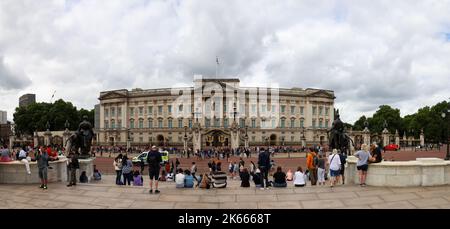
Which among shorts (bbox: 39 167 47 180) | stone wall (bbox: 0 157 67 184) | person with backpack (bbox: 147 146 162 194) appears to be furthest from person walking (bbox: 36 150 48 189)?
person with backpack (bbox: 147 146 162 194)

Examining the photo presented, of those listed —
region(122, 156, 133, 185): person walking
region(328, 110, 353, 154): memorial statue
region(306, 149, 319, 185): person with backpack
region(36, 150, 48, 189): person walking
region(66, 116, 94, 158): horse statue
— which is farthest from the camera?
region(328, 110, 353, 154): memorial statue

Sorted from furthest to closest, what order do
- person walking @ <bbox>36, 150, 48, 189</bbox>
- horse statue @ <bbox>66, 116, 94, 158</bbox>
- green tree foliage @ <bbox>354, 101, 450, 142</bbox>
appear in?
green tree foliage @ <bbox>354, 101, 450, 142</bbox> → horse statue @ <bbox>66, 116, 94, 158</bbox> → person walking @ <bbox>36, 150, 48, 189</bbox>

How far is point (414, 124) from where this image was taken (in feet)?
335

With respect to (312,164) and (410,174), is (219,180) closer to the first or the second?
(312,164)

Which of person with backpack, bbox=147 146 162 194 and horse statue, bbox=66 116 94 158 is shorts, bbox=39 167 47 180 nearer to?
person with backpack, bbox=147 146 162 194

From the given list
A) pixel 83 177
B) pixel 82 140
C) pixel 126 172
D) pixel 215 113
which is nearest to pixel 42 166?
pixel 83 177

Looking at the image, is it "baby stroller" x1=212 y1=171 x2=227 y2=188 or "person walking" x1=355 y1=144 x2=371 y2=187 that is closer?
"person walking" x1=355 y1=144 x2=371 y2=187

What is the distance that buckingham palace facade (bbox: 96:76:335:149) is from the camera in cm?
9262

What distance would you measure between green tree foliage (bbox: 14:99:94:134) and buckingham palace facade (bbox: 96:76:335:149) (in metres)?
10.5

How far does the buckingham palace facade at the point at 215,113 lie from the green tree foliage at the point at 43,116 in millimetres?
10462

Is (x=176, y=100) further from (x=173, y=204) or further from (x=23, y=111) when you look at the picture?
(x=173, y=204)
